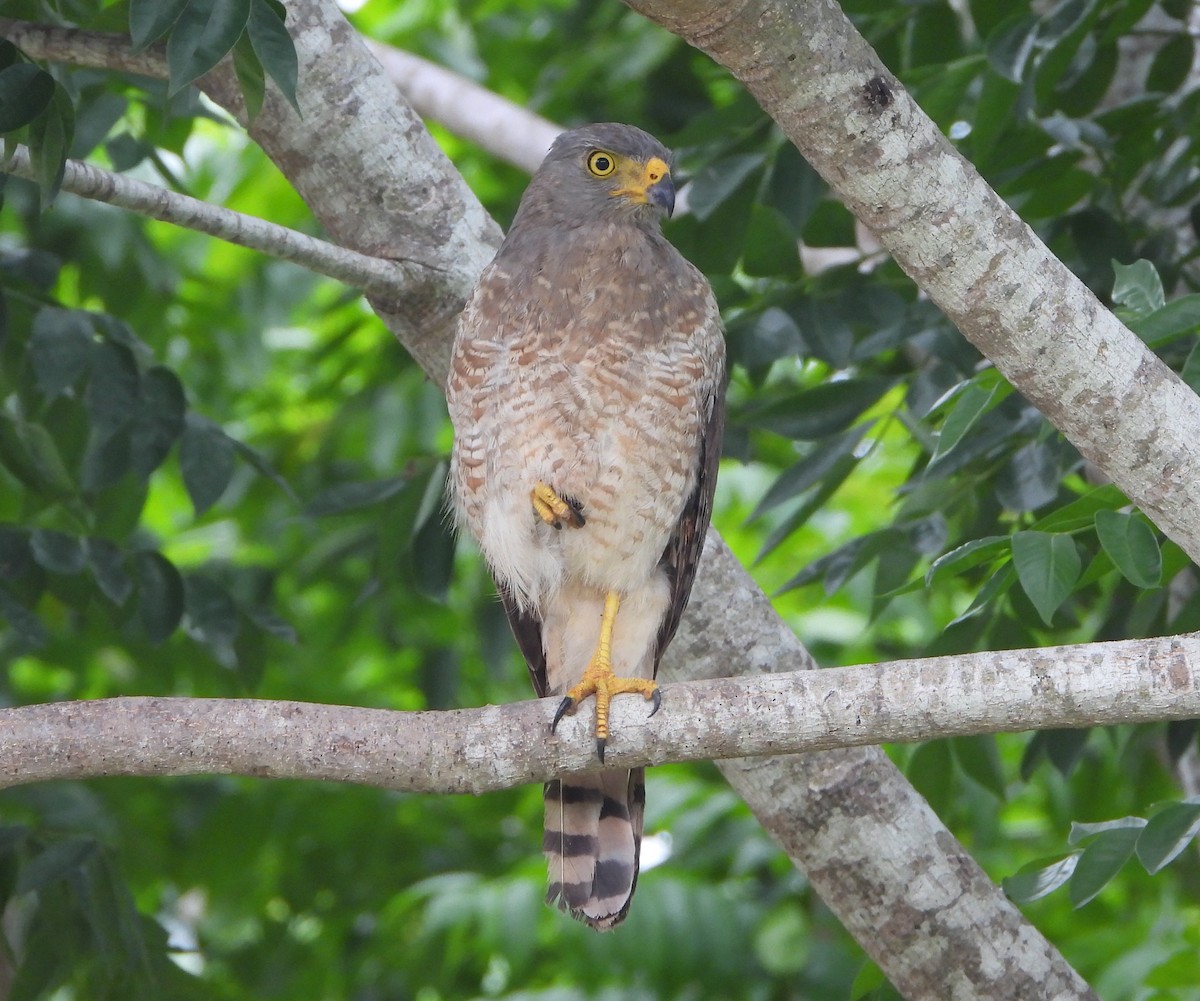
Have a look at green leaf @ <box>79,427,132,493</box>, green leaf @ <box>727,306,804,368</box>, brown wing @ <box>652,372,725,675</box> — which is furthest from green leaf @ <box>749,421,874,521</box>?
green leaf @ <box>79,427,132,493</box>

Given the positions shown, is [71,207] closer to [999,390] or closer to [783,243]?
[783,243]

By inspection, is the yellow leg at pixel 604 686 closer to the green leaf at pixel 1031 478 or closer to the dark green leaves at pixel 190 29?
the green leaf at pixel 1031 478

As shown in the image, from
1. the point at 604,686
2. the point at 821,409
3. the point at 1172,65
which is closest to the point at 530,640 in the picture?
the point at 604,686

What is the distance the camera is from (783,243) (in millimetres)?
3584

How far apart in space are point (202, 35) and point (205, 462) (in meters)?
1.47

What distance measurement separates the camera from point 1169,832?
2404mm

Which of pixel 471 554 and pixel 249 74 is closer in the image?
pixel 249 74

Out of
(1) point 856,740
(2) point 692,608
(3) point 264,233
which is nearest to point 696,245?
(2) point 692,608

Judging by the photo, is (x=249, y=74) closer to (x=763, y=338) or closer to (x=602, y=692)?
(x=602, y=692)

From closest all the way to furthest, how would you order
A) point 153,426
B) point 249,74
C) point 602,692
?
point 249,74 < point 602,692 < point 153,426

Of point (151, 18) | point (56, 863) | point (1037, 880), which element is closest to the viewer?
point (151, 18)

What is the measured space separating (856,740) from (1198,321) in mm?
949

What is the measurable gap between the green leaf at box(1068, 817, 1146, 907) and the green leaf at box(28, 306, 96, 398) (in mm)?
2467

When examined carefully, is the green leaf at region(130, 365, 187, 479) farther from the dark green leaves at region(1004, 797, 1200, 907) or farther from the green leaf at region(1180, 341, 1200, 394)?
the green leaf at region(1180, 341, 1200, 394)
